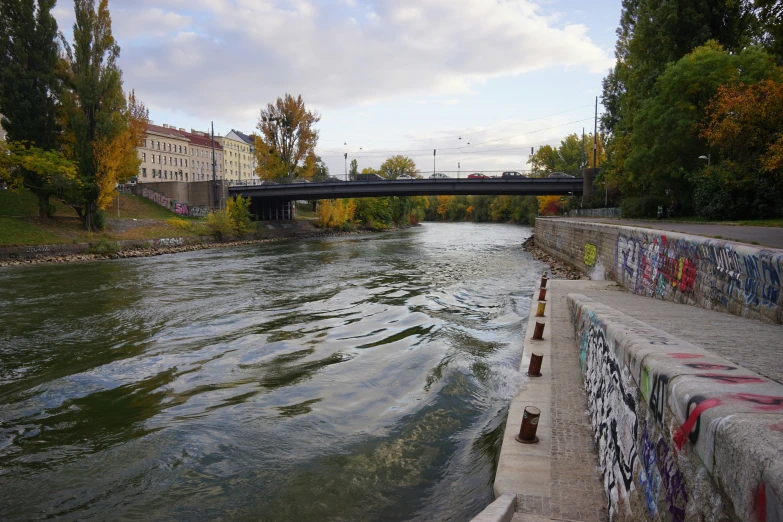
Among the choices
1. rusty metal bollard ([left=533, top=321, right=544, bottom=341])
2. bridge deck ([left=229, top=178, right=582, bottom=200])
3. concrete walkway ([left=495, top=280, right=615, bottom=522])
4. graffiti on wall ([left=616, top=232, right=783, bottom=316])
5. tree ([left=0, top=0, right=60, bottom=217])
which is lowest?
concrete walkway ([left=495, top=280, right=615, bottom=522])

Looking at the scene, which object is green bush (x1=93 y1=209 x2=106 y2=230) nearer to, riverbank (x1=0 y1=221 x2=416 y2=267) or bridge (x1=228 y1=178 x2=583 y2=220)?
riverbank (x1=0 y1=221 x2=416 y2=267)

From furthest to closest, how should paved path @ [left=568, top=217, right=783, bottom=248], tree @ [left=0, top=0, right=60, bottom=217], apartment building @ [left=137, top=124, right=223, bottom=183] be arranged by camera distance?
apartment building @ [left=137, top=124, right=223, bottom=183] < tree @ [left=0, top=0, right=60, bottom=217] < paved path @ [left=568, top=217, right=783, bottom=248]

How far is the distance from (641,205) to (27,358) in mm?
36407

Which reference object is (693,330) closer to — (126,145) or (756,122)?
(756,122)

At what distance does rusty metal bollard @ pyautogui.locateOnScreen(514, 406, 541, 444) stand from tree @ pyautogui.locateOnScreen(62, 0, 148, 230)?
3858 centimetres

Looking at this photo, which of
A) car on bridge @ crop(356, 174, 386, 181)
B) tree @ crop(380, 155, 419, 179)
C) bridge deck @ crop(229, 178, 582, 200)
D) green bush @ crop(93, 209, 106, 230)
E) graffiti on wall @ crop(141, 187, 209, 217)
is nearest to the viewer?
green bush @ crop(93, 209, 106, 230)

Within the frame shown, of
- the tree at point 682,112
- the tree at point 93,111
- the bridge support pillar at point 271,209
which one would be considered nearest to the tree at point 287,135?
the bridge support pillar at point 271,209

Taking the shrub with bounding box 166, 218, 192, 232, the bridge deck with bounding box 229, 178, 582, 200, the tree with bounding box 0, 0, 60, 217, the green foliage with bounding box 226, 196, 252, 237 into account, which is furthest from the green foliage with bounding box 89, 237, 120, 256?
the bridge deck with bounding box 229, 178, 582, 200

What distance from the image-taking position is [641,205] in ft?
117

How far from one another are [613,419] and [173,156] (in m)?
101

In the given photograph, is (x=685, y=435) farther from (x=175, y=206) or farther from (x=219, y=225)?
(x=175, y=206)

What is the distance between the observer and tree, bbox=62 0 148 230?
35.0 m

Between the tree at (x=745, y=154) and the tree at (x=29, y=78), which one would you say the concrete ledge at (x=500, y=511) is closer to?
the tree at (x=745, y=154)

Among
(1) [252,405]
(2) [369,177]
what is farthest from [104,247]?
(1) [252,405]
